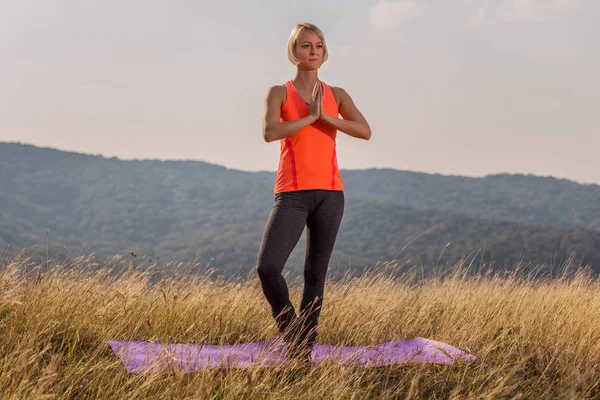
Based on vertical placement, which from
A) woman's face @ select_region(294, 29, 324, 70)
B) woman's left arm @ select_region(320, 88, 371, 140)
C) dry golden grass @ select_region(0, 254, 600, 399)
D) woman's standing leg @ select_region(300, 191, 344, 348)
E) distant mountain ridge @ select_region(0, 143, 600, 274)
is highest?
woman's face @ select_region(294, 29, 324, 70)

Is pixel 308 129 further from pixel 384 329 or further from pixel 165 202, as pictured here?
pixel 165 202

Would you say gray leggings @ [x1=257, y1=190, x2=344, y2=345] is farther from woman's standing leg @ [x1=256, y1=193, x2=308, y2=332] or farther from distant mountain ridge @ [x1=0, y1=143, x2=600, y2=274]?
distant mountain ridge @ [x1=0, y1=143, x2=600, y2=274]

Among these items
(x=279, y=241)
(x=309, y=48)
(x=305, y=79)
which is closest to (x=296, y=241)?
(x=279, y=241)

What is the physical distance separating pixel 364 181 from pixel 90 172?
7219cm

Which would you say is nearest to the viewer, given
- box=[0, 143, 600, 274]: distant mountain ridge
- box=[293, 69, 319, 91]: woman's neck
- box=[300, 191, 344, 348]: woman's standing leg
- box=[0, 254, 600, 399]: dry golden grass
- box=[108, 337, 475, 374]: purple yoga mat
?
box=[0, 254, 600, 399]: dry golden grass

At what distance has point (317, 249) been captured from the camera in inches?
143

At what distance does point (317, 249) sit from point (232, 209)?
137m

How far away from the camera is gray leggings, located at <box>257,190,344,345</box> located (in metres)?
3.43

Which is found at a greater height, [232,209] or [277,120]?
[277,120]

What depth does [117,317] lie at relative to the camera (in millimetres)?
4320

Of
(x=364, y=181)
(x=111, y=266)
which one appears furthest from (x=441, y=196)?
(x=111, y=266)

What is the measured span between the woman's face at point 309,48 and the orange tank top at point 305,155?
0.17 meters

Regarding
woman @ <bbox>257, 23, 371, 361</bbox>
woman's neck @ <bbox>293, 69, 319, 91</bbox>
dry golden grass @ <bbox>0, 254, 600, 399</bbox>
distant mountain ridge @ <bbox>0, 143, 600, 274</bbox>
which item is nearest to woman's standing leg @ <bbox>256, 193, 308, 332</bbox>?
woman @ <bbox>257, 23, 371, 361</bbox>

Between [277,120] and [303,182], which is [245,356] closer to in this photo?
[303,182]
